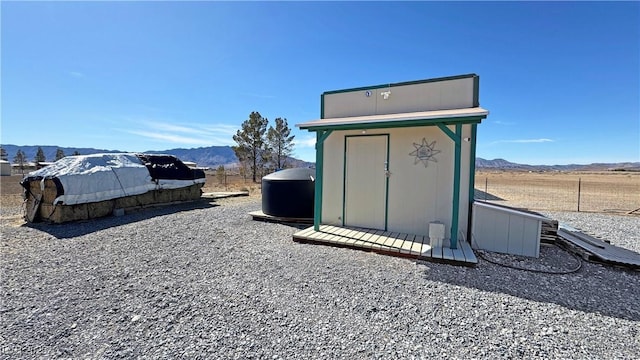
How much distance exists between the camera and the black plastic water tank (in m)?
6.66

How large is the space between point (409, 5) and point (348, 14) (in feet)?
5.23

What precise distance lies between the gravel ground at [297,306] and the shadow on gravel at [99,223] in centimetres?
129

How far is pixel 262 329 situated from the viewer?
7.53 ft

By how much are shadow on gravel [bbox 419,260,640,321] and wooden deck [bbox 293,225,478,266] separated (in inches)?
6.1

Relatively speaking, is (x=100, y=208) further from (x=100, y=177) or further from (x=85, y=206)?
(x=100, y=177)

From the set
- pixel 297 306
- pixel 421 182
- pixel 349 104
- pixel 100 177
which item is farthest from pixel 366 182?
pixel 100 177

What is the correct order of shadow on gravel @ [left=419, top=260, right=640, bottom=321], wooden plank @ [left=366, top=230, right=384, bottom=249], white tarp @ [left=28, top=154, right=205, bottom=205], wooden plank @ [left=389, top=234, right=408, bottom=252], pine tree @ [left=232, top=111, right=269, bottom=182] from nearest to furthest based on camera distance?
shadow on gravel @ [left=419, top=260, right=640, bottom=321] < wooden plank @ [left=389, top=234, right=408, bottom=252] < wooden plank @ [left=366, top=230, right=384, bottom=249] < white tarp @ [left=28, top=154, right=205, bottom=205] < pine tree @ [left=232, top=111, right=269, bottom=182]

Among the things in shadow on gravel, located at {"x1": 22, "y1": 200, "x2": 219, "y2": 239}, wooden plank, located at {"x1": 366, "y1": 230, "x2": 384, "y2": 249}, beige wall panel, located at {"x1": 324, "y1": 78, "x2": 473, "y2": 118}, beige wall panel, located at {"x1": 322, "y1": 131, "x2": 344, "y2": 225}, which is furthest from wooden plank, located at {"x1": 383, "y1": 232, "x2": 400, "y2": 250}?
shadow on gravel, located at {"x1": 22, "y1": 200, "x2": 219, "y2": 239}

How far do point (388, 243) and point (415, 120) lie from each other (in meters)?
2.01

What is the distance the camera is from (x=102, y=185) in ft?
25.3

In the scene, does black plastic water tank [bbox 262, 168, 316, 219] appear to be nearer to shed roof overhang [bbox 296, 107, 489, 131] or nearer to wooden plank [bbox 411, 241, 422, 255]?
shed roof overhang [bbox 296, 107, 489, 131]

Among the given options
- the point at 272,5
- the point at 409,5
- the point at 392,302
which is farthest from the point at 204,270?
the point at 409,5

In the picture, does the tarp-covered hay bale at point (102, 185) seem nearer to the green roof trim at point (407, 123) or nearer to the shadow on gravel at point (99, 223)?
the shadow on gravel at point (99, 223)

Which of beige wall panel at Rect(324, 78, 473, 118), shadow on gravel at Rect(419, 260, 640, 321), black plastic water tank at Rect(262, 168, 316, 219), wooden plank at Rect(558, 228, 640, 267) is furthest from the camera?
black plastic water tank at Rect(262, 168, 316, 219)
